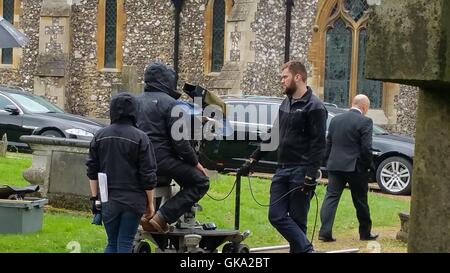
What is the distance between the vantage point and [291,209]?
7707mm

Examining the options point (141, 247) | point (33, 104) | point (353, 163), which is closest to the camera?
point (141, 247)

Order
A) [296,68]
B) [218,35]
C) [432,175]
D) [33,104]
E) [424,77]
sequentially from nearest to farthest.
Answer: [424,77], [432,175], [296,68], [33,104], [218,35]

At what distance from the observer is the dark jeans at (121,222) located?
21.7 feet

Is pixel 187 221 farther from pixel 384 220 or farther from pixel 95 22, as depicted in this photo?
pixel 95 22

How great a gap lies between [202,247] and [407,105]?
16.6m

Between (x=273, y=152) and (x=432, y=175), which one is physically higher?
(x=432, y=175)

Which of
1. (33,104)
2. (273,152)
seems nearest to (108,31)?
(33,104)

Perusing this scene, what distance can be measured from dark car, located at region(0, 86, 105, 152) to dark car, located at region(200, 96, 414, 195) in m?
2.87

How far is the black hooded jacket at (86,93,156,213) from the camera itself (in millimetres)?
6625

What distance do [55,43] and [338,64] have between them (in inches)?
348

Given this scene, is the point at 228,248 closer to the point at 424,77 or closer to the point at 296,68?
the point at 296,68

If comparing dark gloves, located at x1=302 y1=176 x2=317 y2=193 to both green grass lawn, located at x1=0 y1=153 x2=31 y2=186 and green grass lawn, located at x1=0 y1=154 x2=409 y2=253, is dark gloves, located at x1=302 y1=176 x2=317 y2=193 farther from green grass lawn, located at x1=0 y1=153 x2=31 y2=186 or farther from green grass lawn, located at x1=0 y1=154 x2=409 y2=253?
green grass lawn, located at x1=0 y1=153 x2=31 y2=186
